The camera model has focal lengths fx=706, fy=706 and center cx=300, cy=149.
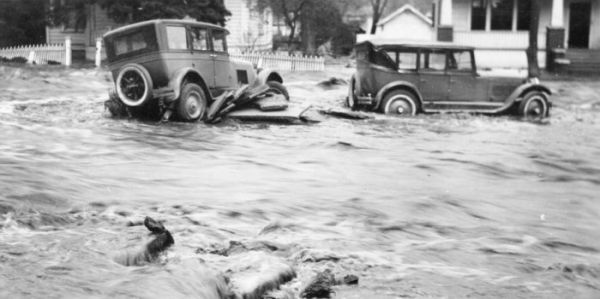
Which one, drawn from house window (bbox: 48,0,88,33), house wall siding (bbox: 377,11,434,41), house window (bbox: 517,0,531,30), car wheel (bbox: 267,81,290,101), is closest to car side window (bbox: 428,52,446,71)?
car wheel (bbox: 267,81,290,101)

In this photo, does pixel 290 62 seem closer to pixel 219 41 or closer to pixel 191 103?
pixel 219 41

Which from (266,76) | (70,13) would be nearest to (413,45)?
(266,76)

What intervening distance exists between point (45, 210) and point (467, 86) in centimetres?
1208

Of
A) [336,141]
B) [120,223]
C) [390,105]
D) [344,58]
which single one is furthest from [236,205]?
[344,58]

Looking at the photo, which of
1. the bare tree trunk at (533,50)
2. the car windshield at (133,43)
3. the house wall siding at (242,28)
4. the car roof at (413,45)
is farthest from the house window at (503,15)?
the car windshield at (133,43)

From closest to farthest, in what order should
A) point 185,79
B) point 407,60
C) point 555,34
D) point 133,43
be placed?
point 185,79 < point 133,43 < point 407,60 < point 555,34

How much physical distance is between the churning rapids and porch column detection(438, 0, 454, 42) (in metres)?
15.7

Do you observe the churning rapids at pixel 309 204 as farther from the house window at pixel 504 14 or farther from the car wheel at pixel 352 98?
the house window at pixel 504 14

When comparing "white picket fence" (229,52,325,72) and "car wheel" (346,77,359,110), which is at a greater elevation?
"white picket fence" (229,52,325,72)

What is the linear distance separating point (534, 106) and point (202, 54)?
8.14 m

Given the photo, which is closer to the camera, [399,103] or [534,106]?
[399,103]

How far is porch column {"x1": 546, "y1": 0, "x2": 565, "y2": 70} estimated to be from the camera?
28.9 m

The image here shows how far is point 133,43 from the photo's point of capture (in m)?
13.7

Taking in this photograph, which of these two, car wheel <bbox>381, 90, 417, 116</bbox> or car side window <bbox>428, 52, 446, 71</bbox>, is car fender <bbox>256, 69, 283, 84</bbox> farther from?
car side window <bbox>428, 52, 446, 71</bbox>
